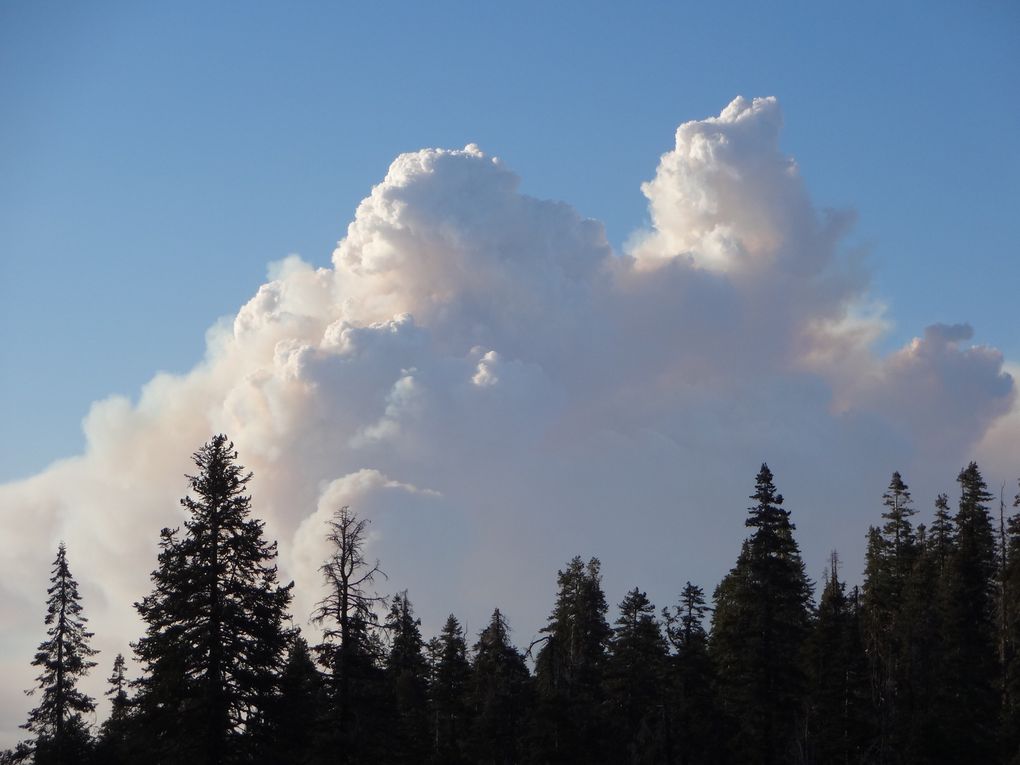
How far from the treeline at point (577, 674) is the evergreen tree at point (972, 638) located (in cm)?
14

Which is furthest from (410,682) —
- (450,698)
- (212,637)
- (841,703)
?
(212,637)

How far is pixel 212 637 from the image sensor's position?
43.2 m

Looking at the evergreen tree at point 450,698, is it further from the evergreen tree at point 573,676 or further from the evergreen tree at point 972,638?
the evergreen tree at point 972,638

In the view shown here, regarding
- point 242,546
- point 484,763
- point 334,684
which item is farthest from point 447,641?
point 242,546

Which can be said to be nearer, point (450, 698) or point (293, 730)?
point (293, 730)

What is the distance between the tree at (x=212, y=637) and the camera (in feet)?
141

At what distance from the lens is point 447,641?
8744cm

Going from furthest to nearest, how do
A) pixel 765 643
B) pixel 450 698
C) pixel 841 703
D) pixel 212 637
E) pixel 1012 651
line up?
pixel 450 698, pixel 1012 651, pixel 841 703, pixel 765 643, pixel 212 637

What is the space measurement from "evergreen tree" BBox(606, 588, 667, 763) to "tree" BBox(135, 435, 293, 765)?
3058 centimetres

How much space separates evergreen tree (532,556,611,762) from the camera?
6912 cm

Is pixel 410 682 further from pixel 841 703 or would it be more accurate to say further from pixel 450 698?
pixel 841 703

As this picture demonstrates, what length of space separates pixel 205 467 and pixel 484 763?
1474 inches

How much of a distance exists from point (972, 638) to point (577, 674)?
2399cm

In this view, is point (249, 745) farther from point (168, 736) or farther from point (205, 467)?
point (205, 467)
